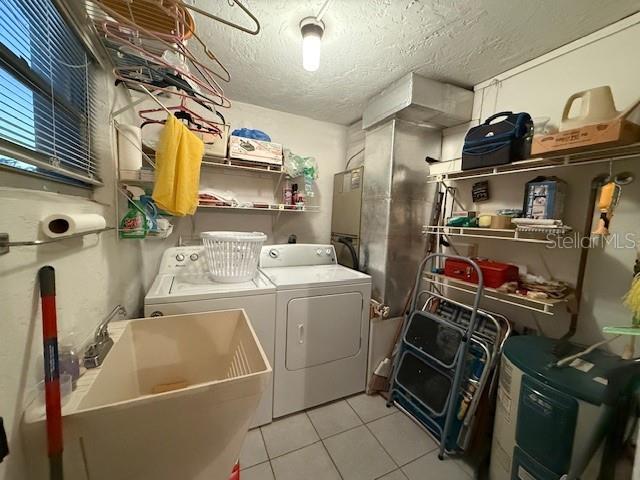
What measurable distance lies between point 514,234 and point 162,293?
2.17 m

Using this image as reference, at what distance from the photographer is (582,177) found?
4.88 feet

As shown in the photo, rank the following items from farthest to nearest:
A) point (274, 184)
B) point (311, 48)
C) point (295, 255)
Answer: point (274, 184), point (295, 255), point (311, 48)

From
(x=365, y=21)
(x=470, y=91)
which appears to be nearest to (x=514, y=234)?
(x=470, y=91)

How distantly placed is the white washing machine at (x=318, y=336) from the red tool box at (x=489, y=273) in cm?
66

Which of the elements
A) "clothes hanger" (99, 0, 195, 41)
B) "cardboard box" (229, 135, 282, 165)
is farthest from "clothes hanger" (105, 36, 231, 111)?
"cardboard box" (229, 135, 282, 165)

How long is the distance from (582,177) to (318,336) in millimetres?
1936

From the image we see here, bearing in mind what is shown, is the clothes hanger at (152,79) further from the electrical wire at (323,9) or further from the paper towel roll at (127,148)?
the electrical wire at (323,9)

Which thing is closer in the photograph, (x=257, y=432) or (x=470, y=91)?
(x=257, y=432)

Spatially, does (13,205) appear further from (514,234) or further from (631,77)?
(631,77)

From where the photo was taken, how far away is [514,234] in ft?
5.20

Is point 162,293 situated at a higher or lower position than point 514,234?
lower

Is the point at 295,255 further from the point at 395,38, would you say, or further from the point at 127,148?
the point at 395,38

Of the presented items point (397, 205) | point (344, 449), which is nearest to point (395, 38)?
point (397, 205)

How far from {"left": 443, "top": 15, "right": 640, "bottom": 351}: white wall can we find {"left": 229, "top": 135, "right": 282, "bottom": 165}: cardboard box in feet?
5.83
